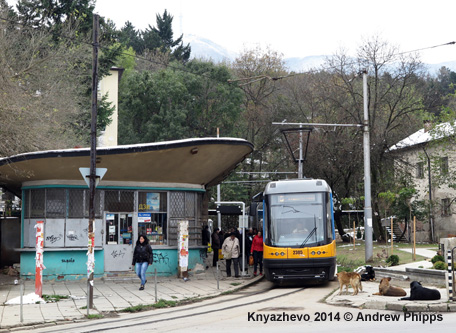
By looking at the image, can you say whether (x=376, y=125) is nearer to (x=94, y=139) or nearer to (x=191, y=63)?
(x=191, y=63)

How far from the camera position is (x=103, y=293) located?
17734 millimetres

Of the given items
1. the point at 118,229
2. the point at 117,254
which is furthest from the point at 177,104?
the point at 117,254

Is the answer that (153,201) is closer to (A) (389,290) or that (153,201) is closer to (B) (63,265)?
(B) (63,265)

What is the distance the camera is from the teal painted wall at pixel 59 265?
802 inches

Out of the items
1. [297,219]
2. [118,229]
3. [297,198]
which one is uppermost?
[297,198]

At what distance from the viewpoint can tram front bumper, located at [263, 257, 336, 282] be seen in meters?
19.1

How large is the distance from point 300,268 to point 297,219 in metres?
1.61

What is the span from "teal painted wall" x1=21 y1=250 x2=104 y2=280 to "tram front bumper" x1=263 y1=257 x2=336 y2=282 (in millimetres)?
6237

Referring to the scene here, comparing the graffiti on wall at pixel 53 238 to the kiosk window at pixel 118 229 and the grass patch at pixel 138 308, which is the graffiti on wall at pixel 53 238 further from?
the grass patch at pixel 138 308

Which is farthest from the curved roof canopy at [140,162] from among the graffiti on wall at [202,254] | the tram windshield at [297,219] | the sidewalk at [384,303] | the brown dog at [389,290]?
the brown dog at [389,290]

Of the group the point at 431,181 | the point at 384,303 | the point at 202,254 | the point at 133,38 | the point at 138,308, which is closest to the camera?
the point at 384,303

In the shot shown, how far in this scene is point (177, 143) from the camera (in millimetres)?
20188

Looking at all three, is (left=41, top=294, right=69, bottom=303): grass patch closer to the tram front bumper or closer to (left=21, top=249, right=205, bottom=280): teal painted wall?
(left=21, top=249, right=205, bottom=280): teal painted wall

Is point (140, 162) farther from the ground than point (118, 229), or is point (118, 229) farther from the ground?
point (140, 162)
